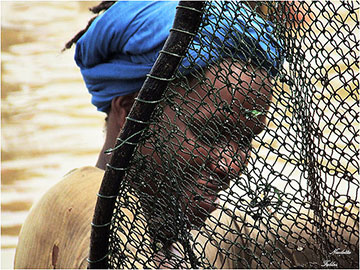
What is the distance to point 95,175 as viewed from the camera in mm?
→ 1545

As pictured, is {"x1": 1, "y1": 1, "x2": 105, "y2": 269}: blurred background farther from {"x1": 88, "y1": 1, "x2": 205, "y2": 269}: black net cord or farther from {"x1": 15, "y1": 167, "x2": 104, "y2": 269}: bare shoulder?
{"x1": 88, "y1": 1, "x2": 205, "y2": 269}: black net cord

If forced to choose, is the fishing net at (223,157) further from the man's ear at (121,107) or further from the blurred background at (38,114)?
the blurred background at (38,114)

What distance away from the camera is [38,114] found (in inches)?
171

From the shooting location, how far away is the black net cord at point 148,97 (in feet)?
3.11

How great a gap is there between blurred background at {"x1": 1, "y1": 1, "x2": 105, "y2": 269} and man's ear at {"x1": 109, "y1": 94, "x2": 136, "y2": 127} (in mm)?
1825

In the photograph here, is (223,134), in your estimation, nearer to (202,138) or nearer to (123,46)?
(202,138)

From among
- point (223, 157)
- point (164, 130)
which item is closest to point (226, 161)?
point (223, 157)

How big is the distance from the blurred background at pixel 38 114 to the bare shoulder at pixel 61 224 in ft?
5.80

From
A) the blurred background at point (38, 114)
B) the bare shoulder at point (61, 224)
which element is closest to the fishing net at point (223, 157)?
the bare shoulder at point (61, 224)

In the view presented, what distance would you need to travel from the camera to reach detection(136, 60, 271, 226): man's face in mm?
1091

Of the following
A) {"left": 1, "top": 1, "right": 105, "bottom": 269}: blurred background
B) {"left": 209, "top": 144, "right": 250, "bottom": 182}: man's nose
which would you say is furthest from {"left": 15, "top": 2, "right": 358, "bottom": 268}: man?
{"left": 1, "top": 1, "right": 105, "bottom": 269}: blurred background

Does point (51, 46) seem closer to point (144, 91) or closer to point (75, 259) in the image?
point (75, 259)

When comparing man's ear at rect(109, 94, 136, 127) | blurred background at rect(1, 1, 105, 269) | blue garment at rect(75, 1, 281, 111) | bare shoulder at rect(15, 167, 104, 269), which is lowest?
blurred background at rect(1, 1, 105, 269)

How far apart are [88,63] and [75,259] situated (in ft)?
1.79
